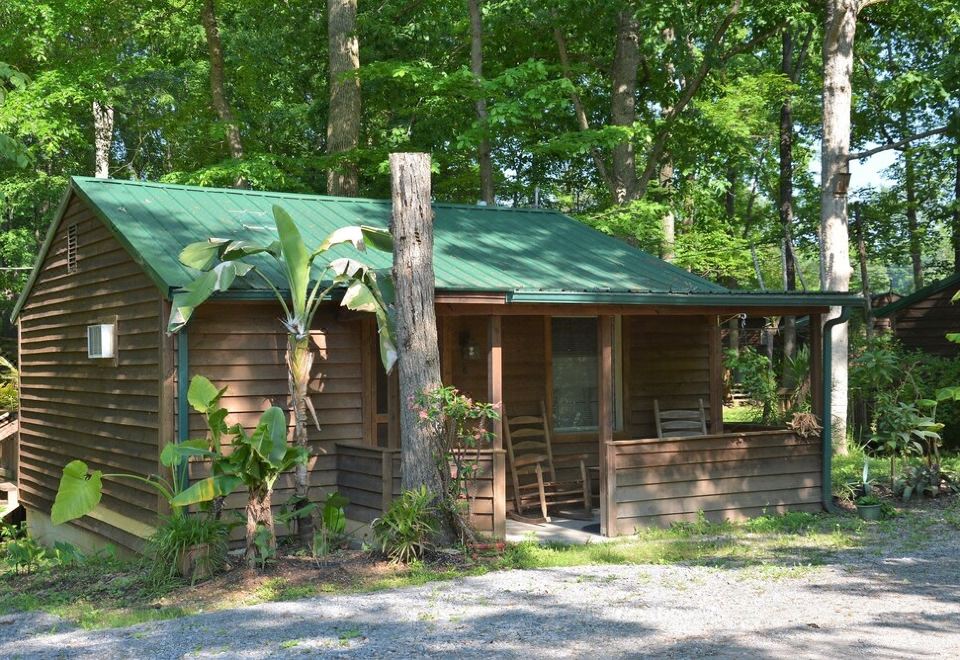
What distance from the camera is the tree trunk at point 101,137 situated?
23828 mm

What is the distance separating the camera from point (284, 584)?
7453 mm

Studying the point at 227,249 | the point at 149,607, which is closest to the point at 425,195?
the point at 227,249

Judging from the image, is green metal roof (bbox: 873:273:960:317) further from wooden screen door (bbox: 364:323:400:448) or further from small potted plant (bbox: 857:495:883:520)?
wooden screen door (bbox: 364:323:400:448)

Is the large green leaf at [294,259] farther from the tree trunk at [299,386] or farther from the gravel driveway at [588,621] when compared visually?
the gravel driveway at [588,621]

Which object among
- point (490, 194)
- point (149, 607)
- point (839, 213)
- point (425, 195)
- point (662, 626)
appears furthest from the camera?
point (490, 194)

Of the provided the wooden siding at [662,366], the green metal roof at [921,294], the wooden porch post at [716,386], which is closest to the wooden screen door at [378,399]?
the wooden siding at [662,366]

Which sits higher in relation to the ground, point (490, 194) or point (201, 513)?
point (490, 194)

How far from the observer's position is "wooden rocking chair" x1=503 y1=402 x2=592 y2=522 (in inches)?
416

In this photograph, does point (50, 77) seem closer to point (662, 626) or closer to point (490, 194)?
point (490, 194)

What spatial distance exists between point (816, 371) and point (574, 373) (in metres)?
2.68

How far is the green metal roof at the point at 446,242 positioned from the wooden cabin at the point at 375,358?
3 centimetres

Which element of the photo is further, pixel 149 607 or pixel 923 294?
pixel 923 294

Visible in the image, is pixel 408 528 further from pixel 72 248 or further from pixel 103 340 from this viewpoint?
pixel 72 248

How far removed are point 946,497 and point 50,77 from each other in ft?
55.3
